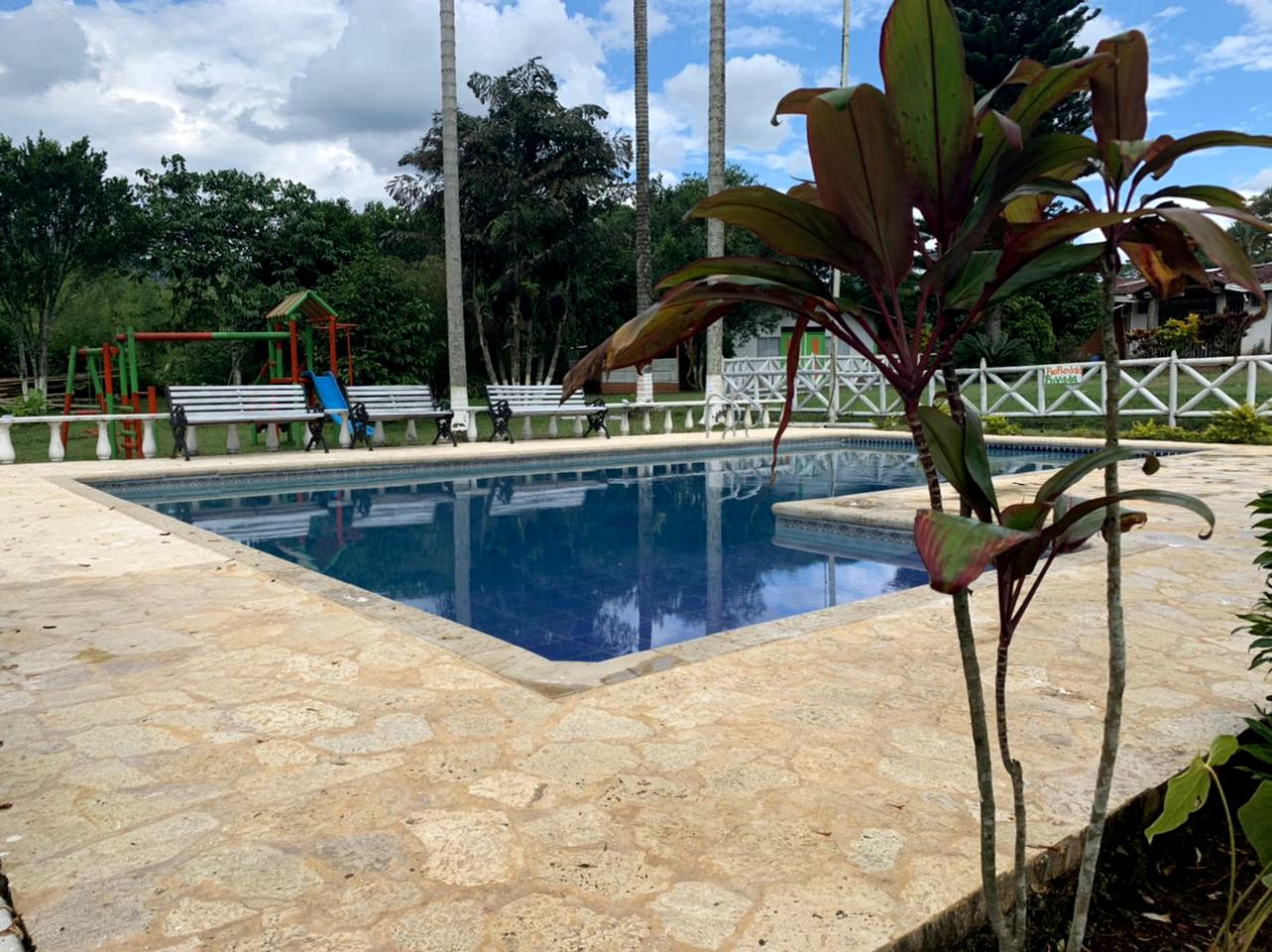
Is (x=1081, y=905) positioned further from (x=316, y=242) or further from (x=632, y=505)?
(x=316, y=242)

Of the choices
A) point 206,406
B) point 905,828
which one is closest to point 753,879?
point 905,828

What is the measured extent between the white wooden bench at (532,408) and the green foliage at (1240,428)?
8189 mm

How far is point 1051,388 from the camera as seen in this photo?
18719 millimetres

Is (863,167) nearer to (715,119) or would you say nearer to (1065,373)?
(1065,373)

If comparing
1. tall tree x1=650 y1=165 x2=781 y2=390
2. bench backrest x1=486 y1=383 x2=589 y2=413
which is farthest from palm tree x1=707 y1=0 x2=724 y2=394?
tall tree x1=650 y1=165 x2=781 y2=390

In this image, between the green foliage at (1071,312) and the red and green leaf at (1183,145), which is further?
the green foliage at (1071,312)

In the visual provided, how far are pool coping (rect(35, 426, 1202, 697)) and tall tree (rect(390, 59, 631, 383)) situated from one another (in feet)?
28.5

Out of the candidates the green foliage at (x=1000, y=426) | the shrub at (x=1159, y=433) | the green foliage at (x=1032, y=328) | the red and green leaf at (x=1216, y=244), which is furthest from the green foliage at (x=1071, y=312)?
the red and green leaf at (x=1216, y=244)

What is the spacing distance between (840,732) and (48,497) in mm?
7482

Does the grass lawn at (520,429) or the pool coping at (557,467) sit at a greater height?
the grass lawn at (520,429)

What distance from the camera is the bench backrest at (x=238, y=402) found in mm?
10594

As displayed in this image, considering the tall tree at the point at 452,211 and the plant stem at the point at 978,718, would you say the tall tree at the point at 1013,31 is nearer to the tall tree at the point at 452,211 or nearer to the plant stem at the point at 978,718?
the tall tree at the point at 452,211

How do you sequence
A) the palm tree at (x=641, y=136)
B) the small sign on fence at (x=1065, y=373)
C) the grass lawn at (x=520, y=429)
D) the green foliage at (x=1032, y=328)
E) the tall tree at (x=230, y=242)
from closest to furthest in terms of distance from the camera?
1. the grass lawn at (x=520, y=429)
2. the small sign on fence at (x=1065, y=373)
3. the palm tree at (x=641, y=136)
4. the tall tree at (x=230, y=242)
5. the green foliage at (x=1032, y=328)

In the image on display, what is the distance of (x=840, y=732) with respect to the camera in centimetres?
246
